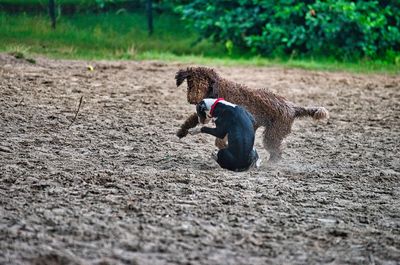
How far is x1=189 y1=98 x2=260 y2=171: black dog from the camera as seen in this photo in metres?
6.12

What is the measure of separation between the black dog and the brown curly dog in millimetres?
201

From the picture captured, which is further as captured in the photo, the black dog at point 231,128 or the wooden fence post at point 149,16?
the wooden fence post at point 149,16

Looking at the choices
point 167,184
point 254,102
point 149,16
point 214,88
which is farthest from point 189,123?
point 149,16

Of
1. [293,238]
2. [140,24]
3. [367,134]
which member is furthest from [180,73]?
[140,24]

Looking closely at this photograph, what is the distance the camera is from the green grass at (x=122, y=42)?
Result: 10414 mm

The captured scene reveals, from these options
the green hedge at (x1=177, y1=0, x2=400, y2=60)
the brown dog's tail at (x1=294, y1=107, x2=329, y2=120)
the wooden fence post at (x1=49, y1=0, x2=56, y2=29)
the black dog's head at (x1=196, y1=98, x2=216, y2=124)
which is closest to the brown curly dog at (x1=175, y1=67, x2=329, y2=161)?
the brown dog's tail at (x1=294, y1=107, x2=329, y2=120)

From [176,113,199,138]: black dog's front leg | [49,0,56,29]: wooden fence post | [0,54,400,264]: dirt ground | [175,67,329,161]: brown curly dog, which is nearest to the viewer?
[0,54,400,264]: dirt ground

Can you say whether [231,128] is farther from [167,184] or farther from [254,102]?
[167,184]

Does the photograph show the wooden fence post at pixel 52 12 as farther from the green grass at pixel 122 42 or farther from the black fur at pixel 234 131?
the black fur at pixel 234 131

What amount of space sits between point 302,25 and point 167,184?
8571 mm

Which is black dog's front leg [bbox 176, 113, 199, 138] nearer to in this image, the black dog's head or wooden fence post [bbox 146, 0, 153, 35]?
the black dog's head

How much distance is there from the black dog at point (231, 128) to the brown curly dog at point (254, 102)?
0.66 ft

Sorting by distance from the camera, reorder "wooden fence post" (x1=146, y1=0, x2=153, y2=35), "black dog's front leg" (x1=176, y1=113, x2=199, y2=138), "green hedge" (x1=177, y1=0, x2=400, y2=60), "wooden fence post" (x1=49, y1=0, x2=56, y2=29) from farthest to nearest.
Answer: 1. "wooden fence post" (x1=146, y1=0, x2=153, y2=35)
2. "green hedge" (x1=177, y1=0, x2=400, y2=60)
3. "wooden fence post" (x1=49, y1=0, x2=56, y2=29)
4. "black dog's front leg" (x1=176, y1=113, x2=199, y2=138)

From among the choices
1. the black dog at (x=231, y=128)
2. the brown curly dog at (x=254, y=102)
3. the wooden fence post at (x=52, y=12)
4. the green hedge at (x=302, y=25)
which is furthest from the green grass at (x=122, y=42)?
the black dog at (x=231, y=128)
